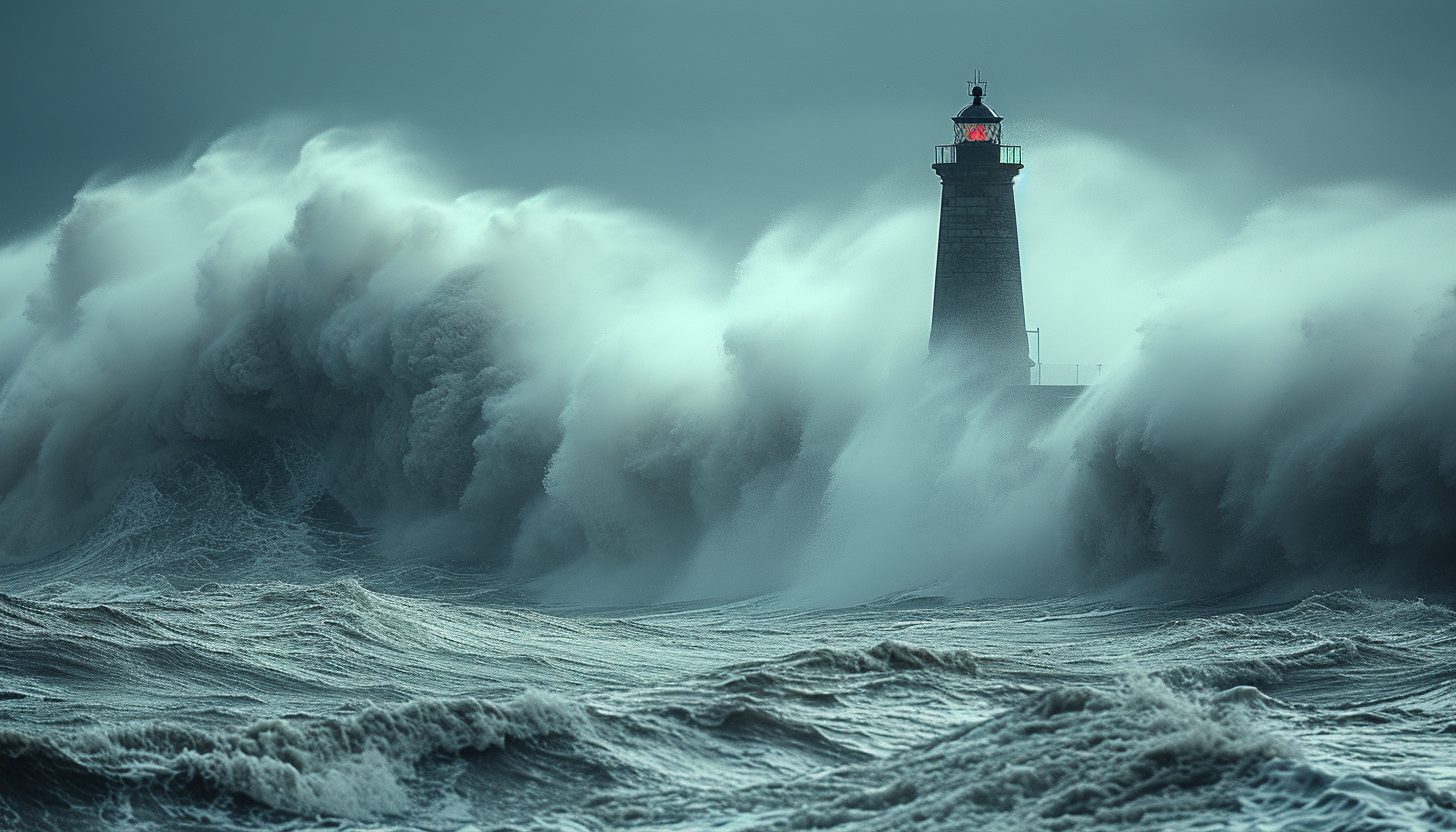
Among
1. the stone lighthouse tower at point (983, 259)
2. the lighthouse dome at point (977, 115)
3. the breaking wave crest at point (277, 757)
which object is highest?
the lighthouse dome at point (977, 115)

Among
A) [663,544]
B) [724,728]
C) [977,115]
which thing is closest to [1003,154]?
[977,115]

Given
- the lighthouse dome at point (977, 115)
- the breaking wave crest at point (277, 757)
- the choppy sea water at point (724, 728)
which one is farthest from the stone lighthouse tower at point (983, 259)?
the breaking wave crest at point (277, 757)

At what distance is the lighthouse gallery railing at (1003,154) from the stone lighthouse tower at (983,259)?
1 cm

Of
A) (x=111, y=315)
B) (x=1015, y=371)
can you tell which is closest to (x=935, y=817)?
(x=1015, y=371)

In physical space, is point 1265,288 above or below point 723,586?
above

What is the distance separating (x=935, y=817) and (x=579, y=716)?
98.7 inches

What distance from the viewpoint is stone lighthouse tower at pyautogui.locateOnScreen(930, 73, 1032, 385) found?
21516mm

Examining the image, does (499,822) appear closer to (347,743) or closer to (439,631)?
(347,743)

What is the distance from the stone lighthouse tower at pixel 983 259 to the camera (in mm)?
21516

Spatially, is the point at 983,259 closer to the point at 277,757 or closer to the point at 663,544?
the point at 663,544

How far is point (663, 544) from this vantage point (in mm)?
22078

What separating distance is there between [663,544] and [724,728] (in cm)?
1294

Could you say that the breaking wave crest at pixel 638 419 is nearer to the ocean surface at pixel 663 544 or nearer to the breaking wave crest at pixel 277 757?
the ocean surface at pixel 663 544

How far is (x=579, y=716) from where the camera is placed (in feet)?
30.1
